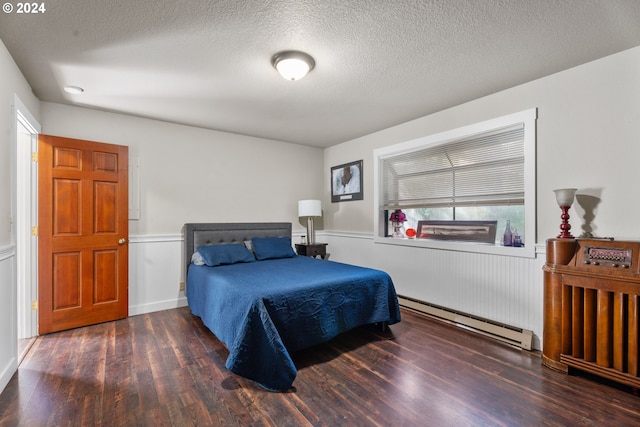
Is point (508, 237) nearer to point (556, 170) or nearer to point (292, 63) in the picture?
point (556, 170)

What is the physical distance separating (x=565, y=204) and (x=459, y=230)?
3.89ft

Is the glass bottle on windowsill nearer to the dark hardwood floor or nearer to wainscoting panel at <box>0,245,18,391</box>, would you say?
the dark hardwood floor

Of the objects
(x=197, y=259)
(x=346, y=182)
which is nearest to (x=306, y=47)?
(x=197, y=259)

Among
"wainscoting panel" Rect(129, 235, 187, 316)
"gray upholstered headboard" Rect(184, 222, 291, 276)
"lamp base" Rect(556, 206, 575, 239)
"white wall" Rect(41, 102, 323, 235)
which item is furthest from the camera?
"gray upholstered headboard" Rect(184, 222, 291, 276)

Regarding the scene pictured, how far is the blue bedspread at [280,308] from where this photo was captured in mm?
2111

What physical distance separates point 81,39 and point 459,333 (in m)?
4.02

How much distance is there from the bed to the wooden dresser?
4.27 feet

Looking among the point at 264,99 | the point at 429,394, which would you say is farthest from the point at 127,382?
the point at 264,99

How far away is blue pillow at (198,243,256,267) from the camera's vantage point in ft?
11.5

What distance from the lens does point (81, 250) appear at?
10.4 feet

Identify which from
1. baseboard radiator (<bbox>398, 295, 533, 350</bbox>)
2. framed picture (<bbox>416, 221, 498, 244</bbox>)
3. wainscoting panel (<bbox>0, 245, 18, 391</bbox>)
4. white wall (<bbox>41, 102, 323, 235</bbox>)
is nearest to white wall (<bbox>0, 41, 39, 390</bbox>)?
wainscoting panel (<bbox>0, 245, 18, 391</bbox>)

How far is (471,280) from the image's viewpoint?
3.17 meters

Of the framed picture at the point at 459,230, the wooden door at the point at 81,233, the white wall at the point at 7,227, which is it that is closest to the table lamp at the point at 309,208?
the framed picture at the point at 459,230

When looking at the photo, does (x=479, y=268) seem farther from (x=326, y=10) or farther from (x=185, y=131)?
(x=185, y=131)
